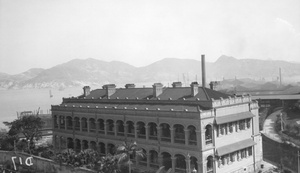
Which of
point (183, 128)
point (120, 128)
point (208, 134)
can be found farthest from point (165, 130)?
point (120, 128)

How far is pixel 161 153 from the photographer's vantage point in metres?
45.5

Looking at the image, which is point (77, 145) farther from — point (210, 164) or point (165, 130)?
point (210, 164)

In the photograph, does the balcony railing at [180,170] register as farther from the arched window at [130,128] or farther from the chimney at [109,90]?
the chimney at [109,90]

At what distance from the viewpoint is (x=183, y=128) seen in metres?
44.5

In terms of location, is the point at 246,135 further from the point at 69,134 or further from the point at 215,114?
the point at 69,134

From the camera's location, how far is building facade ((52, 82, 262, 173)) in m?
41.8

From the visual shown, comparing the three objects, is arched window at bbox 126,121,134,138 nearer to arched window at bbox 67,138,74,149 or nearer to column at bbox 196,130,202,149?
column at bbox 196,130,202,149

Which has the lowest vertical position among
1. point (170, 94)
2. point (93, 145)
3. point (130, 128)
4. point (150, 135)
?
point (93, 145)

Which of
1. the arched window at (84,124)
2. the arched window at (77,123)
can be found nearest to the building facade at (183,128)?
the arched window at (84,124)

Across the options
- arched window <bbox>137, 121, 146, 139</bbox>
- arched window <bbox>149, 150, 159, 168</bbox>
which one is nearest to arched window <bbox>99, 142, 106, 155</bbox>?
arched window <bbox>137, 121, 146, 139</bbox>

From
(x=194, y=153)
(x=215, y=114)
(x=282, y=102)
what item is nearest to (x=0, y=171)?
(x=194, y=153)

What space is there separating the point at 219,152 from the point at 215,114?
498cm

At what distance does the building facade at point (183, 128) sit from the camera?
41.8 metres

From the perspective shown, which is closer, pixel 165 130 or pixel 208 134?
pixel 208 134
